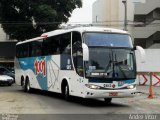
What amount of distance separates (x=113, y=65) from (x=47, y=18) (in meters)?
30.2

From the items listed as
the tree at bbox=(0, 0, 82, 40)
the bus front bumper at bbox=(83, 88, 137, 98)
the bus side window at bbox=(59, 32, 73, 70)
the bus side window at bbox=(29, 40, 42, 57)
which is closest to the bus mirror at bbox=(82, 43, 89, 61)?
the bus front bumper at bbox=(83, 88, 137, 98)

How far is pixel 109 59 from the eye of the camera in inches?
749

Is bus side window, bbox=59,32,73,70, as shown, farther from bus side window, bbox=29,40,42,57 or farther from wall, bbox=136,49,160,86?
wall, bbox=136,49,160,86

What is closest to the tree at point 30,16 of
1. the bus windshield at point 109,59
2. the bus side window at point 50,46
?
the bus side window at point 50,46

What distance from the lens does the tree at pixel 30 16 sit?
49.2m

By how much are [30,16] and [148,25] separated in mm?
17319

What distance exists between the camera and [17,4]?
4994 centimetres

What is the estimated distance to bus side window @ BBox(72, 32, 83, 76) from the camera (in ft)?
63.8

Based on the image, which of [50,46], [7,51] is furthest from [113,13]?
[50,46]

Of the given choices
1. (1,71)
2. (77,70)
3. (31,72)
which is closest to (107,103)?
(77,70)

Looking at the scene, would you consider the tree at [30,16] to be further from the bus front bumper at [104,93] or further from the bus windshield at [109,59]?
the bus front bumper at [104,93]

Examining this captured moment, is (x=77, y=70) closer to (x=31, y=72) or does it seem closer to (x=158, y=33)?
(x=31, y=72)

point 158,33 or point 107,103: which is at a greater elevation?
point 158,33

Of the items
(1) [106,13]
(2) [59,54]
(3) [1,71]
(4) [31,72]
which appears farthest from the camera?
(1) [106,13]
